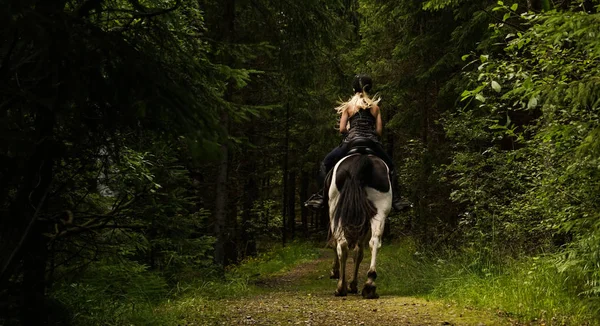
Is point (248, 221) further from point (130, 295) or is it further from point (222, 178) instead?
point (130, 295)

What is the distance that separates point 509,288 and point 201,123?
4485mm

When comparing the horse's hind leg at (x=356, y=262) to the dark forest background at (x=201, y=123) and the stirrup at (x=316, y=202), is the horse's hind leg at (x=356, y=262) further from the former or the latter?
the dark forest background at (x=201, y=123)

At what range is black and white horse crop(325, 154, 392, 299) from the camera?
758 centimetres

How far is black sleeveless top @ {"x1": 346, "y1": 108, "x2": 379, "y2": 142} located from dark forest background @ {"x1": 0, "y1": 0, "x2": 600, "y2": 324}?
70.5 inches

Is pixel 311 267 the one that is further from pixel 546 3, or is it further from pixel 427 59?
pixel 546 3

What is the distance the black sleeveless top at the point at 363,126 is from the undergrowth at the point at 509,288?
235 cm

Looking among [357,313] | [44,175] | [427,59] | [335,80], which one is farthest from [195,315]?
[427,59]

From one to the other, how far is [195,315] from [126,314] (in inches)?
30.8

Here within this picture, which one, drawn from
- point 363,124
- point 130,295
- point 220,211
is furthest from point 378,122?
point 130,295

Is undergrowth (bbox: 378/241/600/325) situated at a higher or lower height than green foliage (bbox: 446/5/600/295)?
lower

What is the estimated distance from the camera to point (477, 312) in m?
5.37

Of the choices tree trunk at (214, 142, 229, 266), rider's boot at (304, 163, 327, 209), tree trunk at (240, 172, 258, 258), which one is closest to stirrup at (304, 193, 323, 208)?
rider's boot at (304, 163, 327, 209)

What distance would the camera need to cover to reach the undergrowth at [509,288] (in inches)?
186

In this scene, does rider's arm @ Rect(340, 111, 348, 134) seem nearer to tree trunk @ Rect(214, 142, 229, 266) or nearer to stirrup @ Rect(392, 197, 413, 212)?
stirrup @ Rect(392, 197, 413, 212)
